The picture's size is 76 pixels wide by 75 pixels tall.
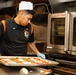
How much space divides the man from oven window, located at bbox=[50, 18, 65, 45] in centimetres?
63

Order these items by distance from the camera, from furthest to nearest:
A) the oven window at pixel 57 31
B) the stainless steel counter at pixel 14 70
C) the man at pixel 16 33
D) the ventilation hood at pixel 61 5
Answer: the ventilation hood at pixel 61 5, the oven window at pixel 57 31, the man at pixel 16 33, the stainless steel counter at pixel 14 70

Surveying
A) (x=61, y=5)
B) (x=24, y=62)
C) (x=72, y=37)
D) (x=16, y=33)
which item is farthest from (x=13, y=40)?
(x=61, y=5)

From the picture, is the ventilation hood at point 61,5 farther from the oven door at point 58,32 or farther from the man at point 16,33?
the man at point 16,33

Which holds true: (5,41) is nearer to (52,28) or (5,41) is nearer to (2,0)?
(52,28)

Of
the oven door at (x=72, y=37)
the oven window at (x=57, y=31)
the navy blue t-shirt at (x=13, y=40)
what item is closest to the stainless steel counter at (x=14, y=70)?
the navy blue t-shirt at (x=13, y=40)

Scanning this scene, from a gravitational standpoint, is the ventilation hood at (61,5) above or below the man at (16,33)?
above

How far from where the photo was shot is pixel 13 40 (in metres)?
2.39

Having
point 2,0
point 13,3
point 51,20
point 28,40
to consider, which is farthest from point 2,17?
point 28,40

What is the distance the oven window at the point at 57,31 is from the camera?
2.88m

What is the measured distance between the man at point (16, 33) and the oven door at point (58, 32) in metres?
0.57

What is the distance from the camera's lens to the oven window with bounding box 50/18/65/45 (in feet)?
9.44

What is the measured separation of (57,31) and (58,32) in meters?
0.03

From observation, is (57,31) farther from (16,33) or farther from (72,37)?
(16,33)

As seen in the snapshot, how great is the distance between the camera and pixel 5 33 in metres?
2.37
